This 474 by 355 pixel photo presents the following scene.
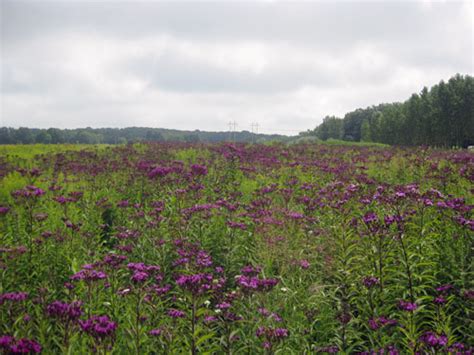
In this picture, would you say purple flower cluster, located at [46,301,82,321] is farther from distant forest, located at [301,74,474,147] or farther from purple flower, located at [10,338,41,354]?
distant forest, located at [301,74,474,147]

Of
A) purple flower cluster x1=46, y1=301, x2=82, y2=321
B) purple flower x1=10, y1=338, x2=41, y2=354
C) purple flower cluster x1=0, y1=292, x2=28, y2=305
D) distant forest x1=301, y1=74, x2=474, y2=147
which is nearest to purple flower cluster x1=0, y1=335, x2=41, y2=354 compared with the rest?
purple flower x1=10, y1=338, x2=41, y2=354

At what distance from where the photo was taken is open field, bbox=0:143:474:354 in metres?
3.60

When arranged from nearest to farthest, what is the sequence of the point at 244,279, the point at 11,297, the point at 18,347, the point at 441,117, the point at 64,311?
the point at 18,347 → the point at 64,311 → the point at 11,297 → the point at 244,279 → the point at 441,117

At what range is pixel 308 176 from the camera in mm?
13242

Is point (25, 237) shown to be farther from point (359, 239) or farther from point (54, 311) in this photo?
point (359, 239)

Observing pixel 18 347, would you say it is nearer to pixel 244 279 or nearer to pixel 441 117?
pixel 244 279

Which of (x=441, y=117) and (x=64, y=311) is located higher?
(x=441, y=117)

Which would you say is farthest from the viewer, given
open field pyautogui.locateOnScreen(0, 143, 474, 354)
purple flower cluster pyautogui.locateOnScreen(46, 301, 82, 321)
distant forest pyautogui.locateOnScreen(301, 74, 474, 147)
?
distant forest pyautogui.locateOnScreen(301, 74, 474, 147)

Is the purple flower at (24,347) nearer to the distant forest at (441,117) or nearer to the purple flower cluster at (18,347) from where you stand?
the purple flower cluster at (18,347)

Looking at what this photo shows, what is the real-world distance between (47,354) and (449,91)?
67689 millimetres

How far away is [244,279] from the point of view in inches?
158

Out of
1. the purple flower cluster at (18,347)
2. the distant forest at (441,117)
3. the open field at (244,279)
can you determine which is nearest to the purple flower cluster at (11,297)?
the open field at (244,279)

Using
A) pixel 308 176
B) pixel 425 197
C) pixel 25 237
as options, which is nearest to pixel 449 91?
pixel 308 176

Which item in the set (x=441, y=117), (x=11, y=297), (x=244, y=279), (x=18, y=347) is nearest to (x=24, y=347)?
(x=18, y=347)
